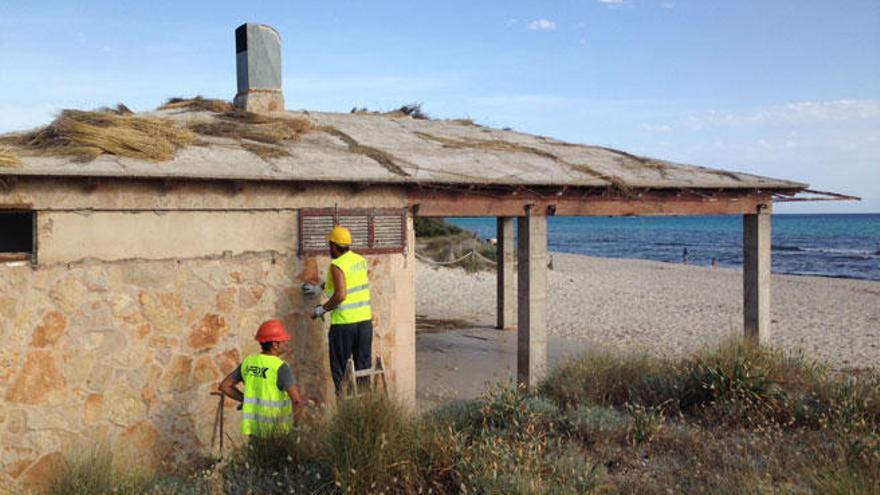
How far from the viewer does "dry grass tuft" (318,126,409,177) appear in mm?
7813

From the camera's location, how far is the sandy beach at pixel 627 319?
11.7 meters

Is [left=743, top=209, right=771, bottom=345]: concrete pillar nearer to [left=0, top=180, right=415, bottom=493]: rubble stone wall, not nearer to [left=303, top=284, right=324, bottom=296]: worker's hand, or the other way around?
[left=0, top=180, right=415, bottom=493]: rubble stone wall

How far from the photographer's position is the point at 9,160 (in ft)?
19.1

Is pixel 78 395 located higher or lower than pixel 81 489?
higher

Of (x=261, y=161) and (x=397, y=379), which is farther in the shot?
(x=397, y=379)

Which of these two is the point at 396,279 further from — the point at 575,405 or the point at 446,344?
the point at 446,344

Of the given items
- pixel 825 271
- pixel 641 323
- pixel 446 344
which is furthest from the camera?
pixel 825 271

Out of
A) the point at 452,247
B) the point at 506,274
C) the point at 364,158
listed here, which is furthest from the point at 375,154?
the point at 452,247

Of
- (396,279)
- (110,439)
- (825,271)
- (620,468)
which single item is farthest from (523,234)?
(825,271)

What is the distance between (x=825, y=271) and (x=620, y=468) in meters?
35.7

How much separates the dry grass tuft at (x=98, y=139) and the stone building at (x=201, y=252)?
0.13ft

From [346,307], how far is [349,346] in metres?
0.35

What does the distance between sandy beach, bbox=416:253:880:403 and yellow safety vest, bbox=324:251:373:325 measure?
7.97 ft

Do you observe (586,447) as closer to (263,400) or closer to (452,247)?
(263,400)
